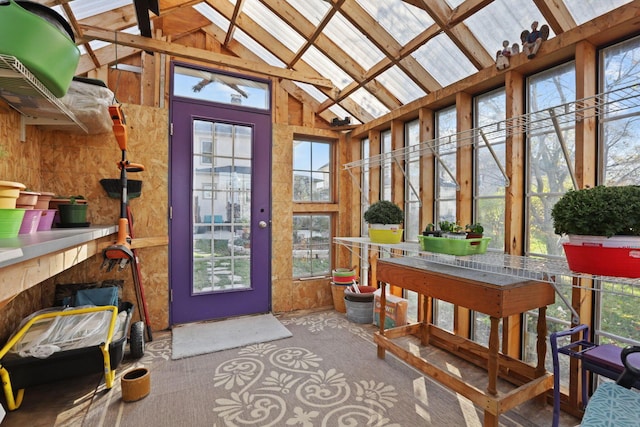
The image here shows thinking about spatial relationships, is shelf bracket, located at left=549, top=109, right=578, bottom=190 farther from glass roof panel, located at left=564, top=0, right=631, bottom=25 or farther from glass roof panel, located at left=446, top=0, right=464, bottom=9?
glass roof panel, located at left=446, top=0, right=464, bottom=9

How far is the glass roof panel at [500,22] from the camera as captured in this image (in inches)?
79.0

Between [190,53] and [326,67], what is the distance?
135cm

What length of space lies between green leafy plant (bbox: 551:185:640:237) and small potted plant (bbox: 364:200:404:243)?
1379mm

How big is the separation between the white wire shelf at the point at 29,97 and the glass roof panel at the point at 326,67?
221 cm

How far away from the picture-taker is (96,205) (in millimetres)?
2959

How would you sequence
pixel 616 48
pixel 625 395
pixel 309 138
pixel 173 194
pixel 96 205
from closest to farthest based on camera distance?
pixel 625 395, pixel 616 48, pixel 96 205, pixel 173 194, pixel 309 138

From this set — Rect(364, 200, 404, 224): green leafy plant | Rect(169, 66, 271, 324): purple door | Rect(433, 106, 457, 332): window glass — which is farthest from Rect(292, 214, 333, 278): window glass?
Rect(433, 106, 457, 332): window glass

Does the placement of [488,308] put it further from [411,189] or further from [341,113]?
[341,113]

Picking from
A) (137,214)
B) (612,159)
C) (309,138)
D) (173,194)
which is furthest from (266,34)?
(612,159)

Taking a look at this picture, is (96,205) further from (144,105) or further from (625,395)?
(625,395)

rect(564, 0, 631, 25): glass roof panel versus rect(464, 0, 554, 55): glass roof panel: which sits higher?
rect(464, 0, 554, 55): glass roof panel

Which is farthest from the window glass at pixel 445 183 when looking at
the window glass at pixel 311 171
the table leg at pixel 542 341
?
the window glass at pixel 311 171

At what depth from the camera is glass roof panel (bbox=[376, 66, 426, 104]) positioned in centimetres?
295

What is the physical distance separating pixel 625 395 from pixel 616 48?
6.15 ft
